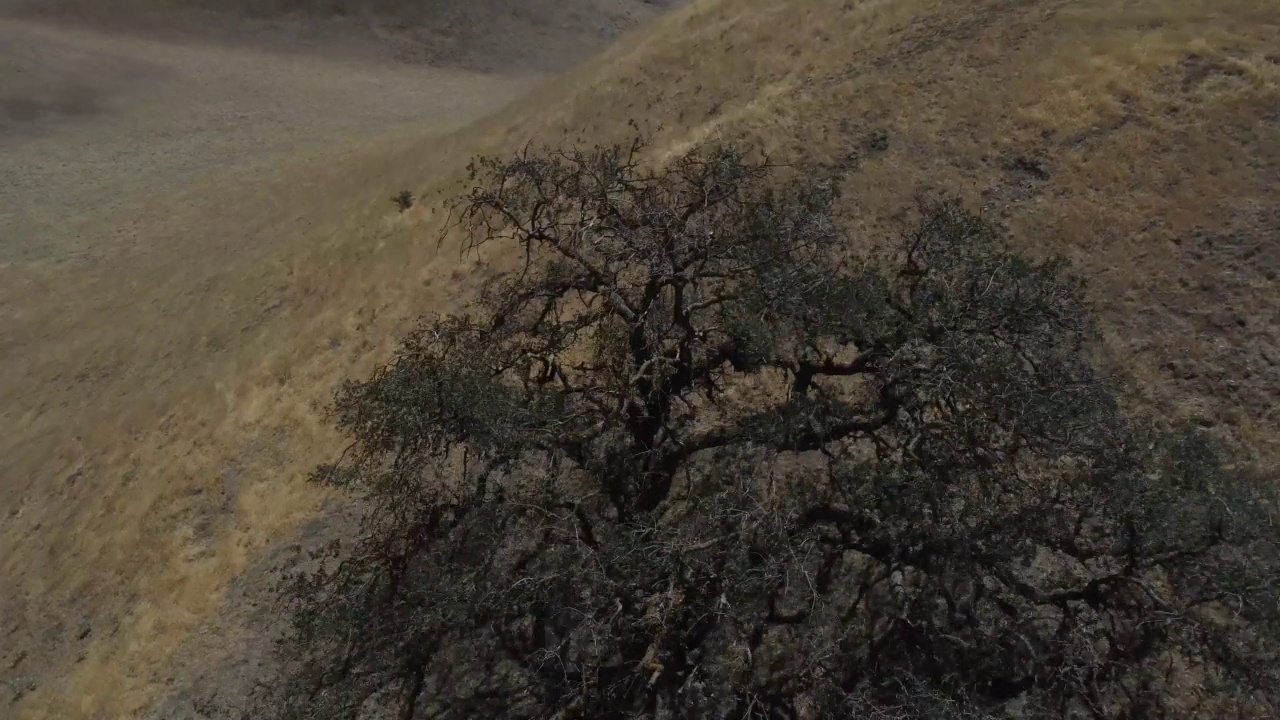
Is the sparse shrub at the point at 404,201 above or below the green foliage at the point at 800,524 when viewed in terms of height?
above

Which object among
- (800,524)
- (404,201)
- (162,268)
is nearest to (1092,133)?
(800,524)

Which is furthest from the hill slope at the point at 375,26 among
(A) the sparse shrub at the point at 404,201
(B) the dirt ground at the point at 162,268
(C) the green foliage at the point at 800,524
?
(C) the green foliage at the point at 800,524

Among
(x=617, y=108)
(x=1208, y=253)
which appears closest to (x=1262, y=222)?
(x=1208, y=253)

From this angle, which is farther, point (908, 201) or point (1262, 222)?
point (908, 201)

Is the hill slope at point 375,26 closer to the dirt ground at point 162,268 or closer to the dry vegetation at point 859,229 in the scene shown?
the dirt ground at point 162,268

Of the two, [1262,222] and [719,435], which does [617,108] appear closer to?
[719,435]

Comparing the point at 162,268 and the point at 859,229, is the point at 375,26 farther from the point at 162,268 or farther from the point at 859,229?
the point at 859,229
